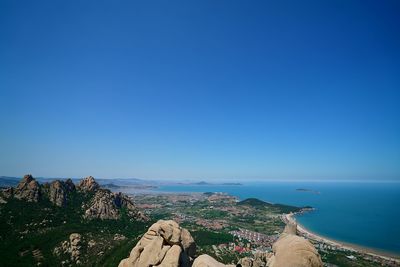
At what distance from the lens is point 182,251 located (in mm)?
20172

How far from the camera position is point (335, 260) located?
87.8 m

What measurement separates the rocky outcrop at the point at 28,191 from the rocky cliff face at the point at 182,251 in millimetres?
99575

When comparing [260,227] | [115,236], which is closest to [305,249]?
[115,236]

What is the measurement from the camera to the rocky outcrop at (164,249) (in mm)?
19125

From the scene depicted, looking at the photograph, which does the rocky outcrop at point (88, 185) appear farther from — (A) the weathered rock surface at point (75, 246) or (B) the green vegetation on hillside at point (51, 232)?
(A) the weathered rock surface at point (75, 246)

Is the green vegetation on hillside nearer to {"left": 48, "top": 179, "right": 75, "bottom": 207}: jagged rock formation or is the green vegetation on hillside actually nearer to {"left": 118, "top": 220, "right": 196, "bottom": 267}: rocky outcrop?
{"left": 48, "top": 179, "right": 75, "bottom": 207}: jagged rock formation

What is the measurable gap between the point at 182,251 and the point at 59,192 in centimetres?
10535

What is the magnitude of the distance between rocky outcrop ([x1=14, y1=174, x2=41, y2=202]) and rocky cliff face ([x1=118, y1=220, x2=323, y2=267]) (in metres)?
99.6

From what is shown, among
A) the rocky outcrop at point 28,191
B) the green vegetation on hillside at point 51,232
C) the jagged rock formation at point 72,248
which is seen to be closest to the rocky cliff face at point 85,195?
the rocky outcrop at point 28,191

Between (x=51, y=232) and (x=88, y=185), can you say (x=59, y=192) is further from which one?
(x=51, y=232)

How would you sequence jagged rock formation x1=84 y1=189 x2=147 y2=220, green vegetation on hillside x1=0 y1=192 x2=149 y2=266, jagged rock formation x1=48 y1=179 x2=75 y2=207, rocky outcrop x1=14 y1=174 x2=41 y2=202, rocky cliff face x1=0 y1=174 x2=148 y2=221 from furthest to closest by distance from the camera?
jagged rock formation x1=48 y1=179 x2=75 y2=207, jagged rock formation x1=84 y1=189 x2=147 y2=220, rocky cliff face x1=0 y1=174 x2=148 y2=221, rocky outcrop x1=14 y1=174 x2=41 y2=202, green vegetation on hillside x1=0 y1=192 x2=149 y2=266

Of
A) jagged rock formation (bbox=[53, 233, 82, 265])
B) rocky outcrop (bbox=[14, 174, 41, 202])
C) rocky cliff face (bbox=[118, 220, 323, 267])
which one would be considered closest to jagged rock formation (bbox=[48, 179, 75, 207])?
rocky outcrop (bbox=[14, 174, 41, 202])

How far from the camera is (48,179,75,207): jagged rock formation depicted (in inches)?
4060

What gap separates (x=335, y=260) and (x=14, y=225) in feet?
351
